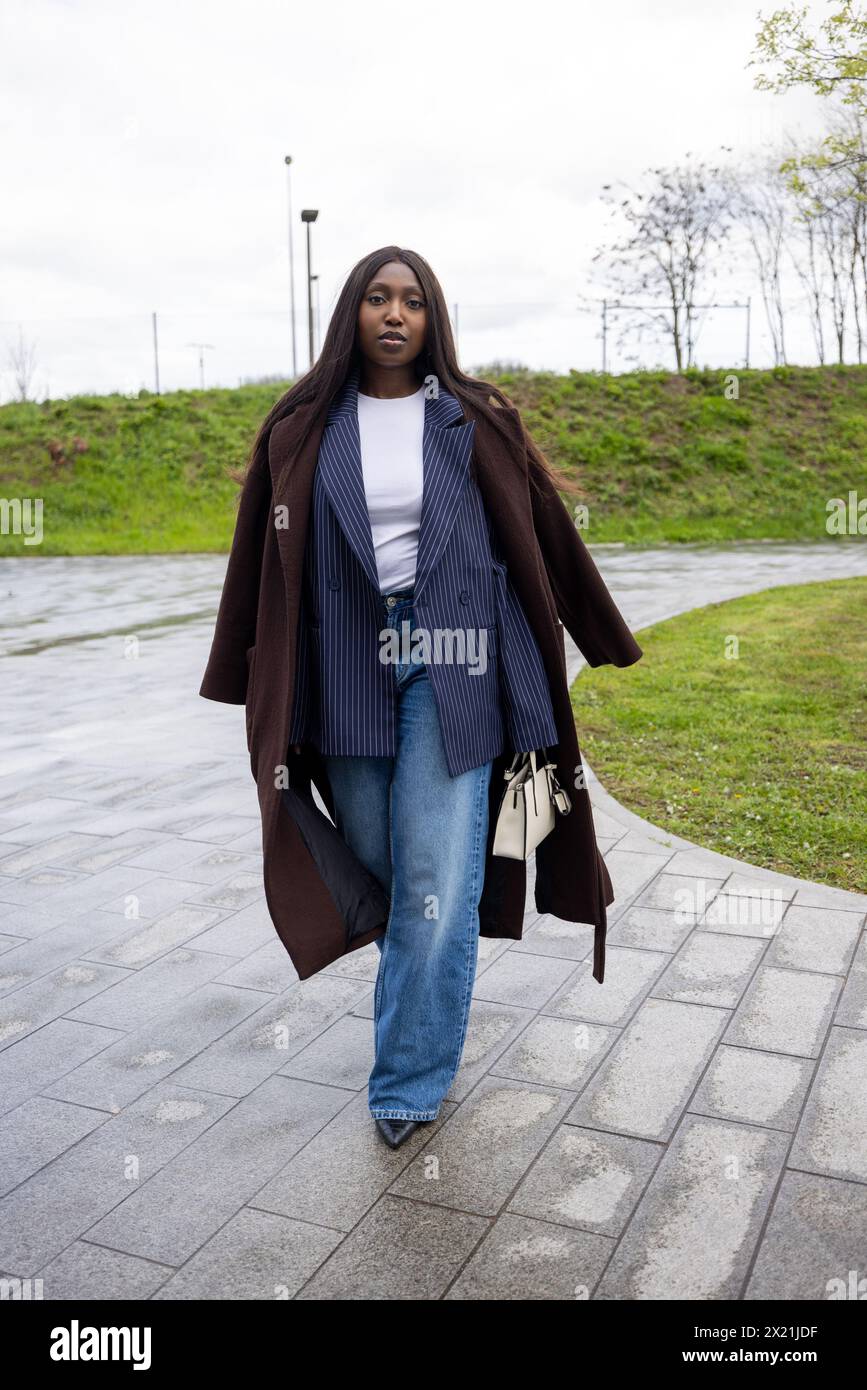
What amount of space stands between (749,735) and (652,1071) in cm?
415

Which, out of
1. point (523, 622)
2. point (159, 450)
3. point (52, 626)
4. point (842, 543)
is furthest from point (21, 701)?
point (159, 450)

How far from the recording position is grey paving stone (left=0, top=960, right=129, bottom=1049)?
3.57 metres

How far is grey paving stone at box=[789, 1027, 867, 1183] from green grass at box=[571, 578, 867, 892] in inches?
58.1

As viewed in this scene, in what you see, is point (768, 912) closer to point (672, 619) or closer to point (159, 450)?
point (672, 619)

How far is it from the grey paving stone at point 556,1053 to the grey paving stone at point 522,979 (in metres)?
0.15

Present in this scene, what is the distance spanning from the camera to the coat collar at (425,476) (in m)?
2.66

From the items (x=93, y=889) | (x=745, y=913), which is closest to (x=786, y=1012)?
(x=745, y=913)

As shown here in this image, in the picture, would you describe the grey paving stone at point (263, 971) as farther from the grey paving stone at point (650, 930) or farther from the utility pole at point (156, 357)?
the utility pole at point (156, 357)

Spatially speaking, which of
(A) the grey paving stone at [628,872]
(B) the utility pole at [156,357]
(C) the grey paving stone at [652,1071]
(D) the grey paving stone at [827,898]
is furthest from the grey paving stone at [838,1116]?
(B) the utility pole at [156,357]

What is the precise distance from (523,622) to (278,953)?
5.69 ft

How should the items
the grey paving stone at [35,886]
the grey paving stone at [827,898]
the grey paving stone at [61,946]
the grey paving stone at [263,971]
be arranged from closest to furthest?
the grey paving stone at [263,971], the grey paving stone at [61,946], the grey paving stone at [827,898], the grey paving stone at [35,886]

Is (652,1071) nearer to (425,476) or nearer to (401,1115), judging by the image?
(401,1115)
